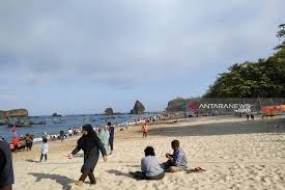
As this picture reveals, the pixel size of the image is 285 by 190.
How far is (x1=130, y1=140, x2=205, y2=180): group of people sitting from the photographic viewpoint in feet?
37.4

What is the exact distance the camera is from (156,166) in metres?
11.5

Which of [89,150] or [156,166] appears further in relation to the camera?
[156,166]

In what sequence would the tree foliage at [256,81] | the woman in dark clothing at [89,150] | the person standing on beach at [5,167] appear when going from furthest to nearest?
the tree foliage at [256,81], the woman in dark clothing at [89,150], the person standing on beach at [5,167]

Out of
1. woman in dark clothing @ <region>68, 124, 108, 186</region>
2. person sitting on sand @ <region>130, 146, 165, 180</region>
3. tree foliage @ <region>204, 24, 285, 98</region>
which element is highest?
tree foliage @ <region>204, 24, 285, 98</region>

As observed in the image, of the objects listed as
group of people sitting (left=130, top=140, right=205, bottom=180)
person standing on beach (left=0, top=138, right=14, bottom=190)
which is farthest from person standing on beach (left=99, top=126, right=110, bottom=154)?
person standing on beach (left=0, top=138, right=14, bottom=190)

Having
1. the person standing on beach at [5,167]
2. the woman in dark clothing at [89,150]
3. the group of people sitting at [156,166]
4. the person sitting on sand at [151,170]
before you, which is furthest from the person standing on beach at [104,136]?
the person standing on beach at [5,167]

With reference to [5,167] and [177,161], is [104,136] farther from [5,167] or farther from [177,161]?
[5,167]

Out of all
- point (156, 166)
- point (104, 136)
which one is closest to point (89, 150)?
point (156, 166)

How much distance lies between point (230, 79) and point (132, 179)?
72.9 metres

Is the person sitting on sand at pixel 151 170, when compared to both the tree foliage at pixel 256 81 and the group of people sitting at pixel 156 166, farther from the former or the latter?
the tree foliage at pixel 256 81

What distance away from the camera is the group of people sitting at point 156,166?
11.4 m

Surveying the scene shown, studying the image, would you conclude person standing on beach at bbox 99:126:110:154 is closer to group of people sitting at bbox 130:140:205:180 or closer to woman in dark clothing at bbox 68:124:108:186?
group of people sitting at bbox 130:140:205:180

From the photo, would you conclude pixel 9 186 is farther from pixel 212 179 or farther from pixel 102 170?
pixel 102 170

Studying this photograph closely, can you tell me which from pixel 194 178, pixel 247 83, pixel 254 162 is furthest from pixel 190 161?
pixel 247 83
